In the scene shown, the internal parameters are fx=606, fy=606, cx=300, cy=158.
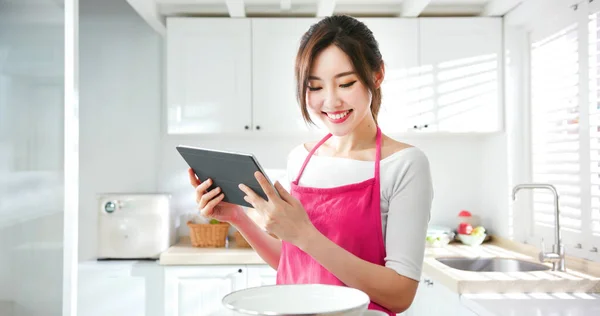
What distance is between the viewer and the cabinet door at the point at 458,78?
3689 millimetres

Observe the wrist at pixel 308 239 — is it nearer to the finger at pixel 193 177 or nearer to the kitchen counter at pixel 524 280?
the finger at pixel 193 177

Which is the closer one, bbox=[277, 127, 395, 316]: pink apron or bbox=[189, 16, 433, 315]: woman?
bbox=[189, 16, 433, 315]: woman

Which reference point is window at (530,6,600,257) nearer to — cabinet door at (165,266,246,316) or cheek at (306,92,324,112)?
cabinet door at (165,266,246,316)

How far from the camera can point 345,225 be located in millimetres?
1331

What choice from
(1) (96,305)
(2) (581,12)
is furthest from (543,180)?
(1) (96,305)

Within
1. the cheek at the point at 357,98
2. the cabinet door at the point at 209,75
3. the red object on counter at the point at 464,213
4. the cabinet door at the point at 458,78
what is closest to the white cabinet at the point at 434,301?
the red object on counter at the point at 464,213

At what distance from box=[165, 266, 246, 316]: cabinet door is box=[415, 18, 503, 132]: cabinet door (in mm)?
1448

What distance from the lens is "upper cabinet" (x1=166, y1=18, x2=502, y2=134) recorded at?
3.65 m

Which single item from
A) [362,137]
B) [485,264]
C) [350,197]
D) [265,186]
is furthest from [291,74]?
[265,186]

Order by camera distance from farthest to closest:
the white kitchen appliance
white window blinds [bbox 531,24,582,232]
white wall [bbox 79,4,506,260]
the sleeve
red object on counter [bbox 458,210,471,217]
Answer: white wall [bbox 79,4,506,260] → red object on counter [bbox 458,210,471,217] → the white kitchen appliance → white window blinds [bbox 531,24,582,232] → the sleeve

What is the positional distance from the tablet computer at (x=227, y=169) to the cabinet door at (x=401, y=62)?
2537mm

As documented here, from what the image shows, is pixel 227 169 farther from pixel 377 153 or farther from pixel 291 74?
pixel 291 74

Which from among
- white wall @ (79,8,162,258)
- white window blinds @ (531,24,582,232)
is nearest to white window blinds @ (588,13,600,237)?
white window blinds @ (531,24,582,232)

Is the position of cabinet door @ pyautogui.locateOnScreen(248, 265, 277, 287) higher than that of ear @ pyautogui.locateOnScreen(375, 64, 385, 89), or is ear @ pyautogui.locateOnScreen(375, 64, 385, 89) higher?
ear @ pyautogui.locateOnScreen(375, 64, 385, 89)
